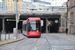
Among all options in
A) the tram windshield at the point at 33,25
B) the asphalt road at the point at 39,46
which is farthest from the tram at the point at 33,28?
the asphalt road at the point at 39,46

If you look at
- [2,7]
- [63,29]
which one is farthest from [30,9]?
[63,29]

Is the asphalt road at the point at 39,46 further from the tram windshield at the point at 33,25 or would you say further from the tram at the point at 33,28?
the tram windshield at the point at 33,25

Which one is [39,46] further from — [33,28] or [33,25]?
[33,25]

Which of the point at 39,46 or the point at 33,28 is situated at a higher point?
the point at 33,28

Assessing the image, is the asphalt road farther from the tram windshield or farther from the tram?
the tram windshield

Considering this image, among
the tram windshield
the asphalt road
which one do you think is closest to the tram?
the tram windshield

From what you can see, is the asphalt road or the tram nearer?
the asphalt road

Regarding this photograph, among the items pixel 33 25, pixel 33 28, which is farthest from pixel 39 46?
pixel 33 25

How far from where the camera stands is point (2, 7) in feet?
136

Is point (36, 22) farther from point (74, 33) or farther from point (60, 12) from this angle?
point (60, 12)

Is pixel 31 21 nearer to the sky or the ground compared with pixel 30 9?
nearer to the ground

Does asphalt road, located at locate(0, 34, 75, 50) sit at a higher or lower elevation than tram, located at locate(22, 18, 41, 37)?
lower

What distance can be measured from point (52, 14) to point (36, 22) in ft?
66.1

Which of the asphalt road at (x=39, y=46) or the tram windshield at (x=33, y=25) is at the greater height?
the tram windshield at (x=33, y=25)
